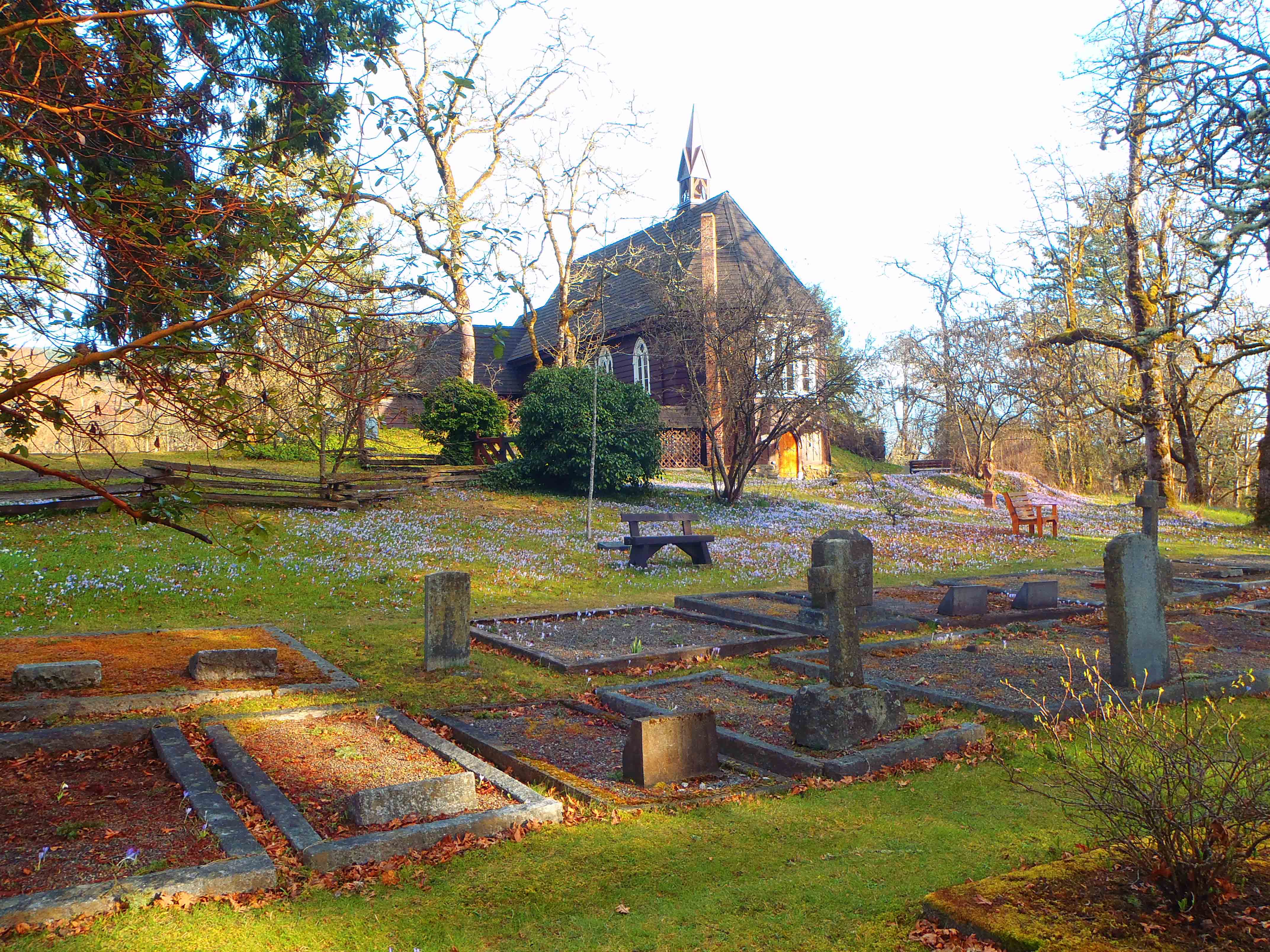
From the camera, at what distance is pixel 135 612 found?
10812mm

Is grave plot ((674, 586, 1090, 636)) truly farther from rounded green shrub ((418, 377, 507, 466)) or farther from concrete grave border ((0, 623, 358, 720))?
rounded green shrub ((418, 377, 507, 466))

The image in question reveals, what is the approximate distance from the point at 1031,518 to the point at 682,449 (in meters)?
13.5

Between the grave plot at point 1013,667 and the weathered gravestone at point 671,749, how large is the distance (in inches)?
75.9

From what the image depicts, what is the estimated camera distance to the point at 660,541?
15.2 m

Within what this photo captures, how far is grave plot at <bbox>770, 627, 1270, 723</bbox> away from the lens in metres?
7.09

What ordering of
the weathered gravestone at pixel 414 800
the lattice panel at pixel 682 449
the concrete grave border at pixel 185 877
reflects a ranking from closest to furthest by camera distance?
the concrete grave border at pixel 185 877
the weathered gravestone at pixel 414 800
the lattice panel at pixel 682 449

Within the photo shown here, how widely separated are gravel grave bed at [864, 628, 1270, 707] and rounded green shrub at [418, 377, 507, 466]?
748 inches

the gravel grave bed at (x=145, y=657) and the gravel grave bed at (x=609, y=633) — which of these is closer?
the gravel grave bed at (x=145, y=657)

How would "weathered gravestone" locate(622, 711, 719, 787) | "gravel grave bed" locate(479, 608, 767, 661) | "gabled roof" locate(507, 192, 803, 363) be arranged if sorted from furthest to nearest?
"gabled roof" locate(507, 192, 803, 363) → "gravel grave bed" locate(479, 608, 767, 661) → "weathered gravestone" locate(622, 711, 719, 787)

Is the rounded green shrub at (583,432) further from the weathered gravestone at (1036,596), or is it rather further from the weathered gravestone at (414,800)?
the weathered gravestone at (414,800)

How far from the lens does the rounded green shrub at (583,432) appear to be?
2280 cm

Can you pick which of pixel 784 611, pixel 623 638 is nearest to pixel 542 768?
pixel 623 638

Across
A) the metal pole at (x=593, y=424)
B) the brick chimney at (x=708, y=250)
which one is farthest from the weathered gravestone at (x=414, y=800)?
the brick chimney at (x=708, y=250)

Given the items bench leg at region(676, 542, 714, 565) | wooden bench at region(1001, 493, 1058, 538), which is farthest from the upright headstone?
wooden bench at region(1001, 493, 1058, 538)
